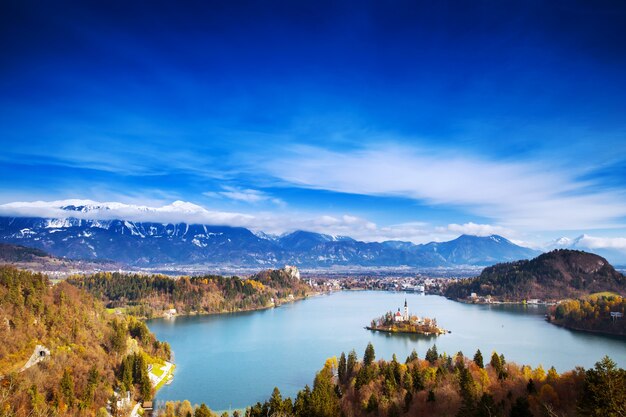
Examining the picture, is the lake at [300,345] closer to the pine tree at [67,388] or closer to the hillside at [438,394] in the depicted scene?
the hillside at [438,394]

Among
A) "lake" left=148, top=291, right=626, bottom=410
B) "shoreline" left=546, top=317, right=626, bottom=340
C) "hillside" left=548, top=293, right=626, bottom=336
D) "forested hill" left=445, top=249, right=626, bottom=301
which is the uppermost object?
"forested hill" left=445, top=249, right=626, bottom=301

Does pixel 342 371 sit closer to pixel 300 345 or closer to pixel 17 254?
pixel 300 345

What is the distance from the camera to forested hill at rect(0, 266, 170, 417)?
1608 cm

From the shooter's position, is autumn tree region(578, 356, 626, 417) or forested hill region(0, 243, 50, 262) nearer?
autumn tree region(578, 356, 626, 417)

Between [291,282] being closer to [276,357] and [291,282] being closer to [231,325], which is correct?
[231,325]

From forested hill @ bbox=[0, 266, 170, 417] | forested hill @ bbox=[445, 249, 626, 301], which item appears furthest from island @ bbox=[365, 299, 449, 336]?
forested hill @ bbox=[445, 249, 626, 301]

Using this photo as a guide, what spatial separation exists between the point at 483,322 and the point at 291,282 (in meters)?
40.8

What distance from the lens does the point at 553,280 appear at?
67.6 m

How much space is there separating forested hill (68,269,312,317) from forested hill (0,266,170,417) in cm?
2308

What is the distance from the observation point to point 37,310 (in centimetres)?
2202

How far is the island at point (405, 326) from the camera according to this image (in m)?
37.8

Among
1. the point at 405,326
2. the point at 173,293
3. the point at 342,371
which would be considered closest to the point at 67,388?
the point at 342,371

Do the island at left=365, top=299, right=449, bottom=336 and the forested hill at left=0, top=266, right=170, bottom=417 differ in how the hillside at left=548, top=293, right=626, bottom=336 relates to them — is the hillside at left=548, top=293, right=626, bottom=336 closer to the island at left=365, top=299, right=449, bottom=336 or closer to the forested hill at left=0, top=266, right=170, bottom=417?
the island at left=365, top=299, right=449, bottom=336

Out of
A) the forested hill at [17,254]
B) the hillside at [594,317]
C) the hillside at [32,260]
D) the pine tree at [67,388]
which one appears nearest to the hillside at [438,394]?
the pine tree at [67,388]
